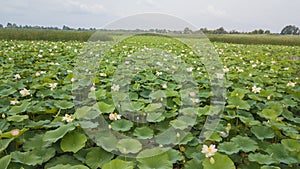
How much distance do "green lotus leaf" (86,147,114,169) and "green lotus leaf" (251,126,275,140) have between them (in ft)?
3.17

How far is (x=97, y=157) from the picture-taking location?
1405 millimetres

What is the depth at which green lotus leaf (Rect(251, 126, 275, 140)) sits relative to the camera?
1671mm

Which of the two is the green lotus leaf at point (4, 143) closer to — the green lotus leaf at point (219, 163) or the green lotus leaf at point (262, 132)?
the green lotus leaf at point (219, 163)

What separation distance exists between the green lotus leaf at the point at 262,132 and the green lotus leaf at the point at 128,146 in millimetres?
807

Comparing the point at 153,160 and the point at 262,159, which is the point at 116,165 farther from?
the point at 262,159

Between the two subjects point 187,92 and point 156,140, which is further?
point 187,92

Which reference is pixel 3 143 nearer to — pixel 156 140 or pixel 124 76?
pixel 156 140

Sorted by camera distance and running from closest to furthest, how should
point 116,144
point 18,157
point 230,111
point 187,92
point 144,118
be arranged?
point 18,157 < point 116,144 < point 144,118 < point 230,111 < point 187,92

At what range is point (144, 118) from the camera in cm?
194

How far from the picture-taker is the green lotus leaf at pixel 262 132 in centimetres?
167

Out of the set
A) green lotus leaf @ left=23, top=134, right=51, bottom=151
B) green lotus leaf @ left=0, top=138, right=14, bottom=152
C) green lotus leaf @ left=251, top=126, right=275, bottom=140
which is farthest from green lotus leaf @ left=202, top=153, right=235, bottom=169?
green lotus leaf @ left=0, top=138, right=14, bottom=152

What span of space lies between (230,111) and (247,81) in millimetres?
1259

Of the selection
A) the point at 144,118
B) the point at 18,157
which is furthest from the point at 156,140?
the point at 18,157

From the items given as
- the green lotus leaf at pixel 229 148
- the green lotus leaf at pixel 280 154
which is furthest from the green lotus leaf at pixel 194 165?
the green lotus leaf at pixel 280 154
